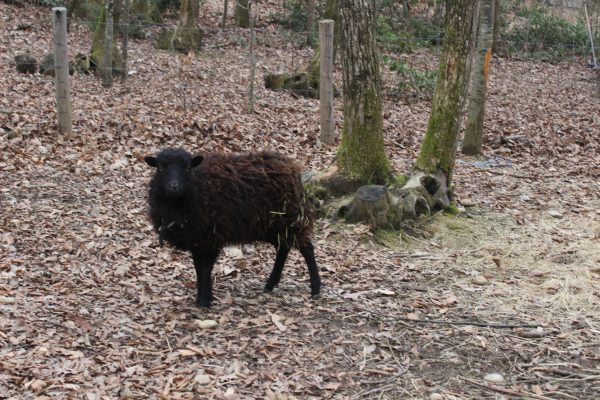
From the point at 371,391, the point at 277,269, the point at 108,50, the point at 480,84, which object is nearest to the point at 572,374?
the point at 371,391

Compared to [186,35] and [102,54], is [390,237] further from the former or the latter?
[186,35]

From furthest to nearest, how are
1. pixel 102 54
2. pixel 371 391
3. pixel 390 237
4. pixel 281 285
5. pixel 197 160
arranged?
pixel 102 54
pixel 390 237
pixel 281 285
pixel 197 160
pixel 371 391

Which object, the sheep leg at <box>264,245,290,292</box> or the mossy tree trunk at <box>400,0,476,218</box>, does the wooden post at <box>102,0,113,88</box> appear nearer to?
the mossy tree trunk at <box>400,0,476,218</box>

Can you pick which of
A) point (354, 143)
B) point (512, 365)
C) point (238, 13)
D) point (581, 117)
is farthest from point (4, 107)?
point (238, 13)

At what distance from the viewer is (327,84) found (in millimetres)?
11422

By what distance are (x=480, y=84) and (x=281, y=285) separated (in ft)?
21.6

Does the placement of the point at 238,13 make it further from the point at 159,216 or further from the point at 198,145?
the point at 159,216

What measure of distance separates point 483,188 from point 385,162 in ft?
6.91

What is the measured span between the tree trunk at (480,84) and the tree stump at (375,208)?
4.46m

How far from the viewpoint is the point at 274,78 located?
50.4ft

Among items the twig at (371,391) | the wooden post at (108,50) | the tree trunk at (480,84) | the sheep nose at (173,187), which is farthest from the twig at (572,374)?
the wooden post at (108,50)

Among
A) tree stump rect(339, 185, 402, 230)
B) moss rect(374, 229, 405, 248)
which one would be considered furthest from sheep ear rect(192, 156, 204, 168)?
moss rect(374, 229, 405, 248)

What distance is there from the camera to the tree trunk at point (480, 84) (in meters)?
11.6

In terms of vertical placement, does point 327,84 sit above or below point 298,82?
above
